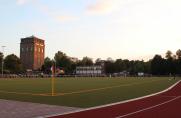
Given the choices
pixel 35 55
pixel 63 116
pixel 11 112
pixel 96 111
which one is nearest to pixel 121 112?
pixel 96 111

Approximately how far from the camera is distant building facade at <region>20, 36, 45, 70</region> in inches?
7160

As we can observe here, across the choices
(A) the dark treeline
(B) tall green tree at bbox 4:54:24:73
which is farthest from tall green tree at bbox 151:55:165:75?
(B) tall green tree at bbox 4:54:24:73

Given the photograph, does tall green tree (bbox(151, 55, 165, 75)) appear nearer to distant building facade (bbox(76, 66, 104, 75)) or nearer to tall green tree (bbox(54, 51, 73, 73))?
distant building facade (bbox(76, 66, 104, 75))

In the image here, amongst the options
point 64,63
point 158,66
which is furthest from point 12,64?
point 158,66

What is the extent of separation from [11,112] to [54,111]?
175 centimetres

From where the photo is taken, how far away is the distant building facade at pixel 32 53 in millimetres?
181875

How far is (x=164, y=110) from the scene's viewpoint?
15430 millimetres

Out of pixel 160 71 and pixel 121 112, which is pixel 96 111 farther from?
pixel 160 71

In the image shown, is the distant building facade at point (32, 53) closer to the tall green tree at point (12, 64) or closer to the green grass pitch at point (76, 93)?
the tall green tree at point (12, 64)

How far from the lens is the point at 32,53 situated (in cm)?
18162

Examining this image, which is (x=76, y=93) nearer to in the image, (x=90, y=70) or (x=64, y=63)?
(x=64, y=63)

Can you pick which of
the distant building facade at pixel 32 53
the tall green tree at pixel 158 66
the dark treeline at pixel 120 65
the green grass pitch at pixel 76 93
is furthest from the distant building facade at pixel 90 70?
the green grass pitch at pixel 76 93

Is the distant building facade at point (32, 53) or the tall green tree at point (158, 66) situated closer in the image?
the tall green tree at point (158, 66)

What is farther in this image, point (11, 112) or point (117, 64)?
point (117, 64)
